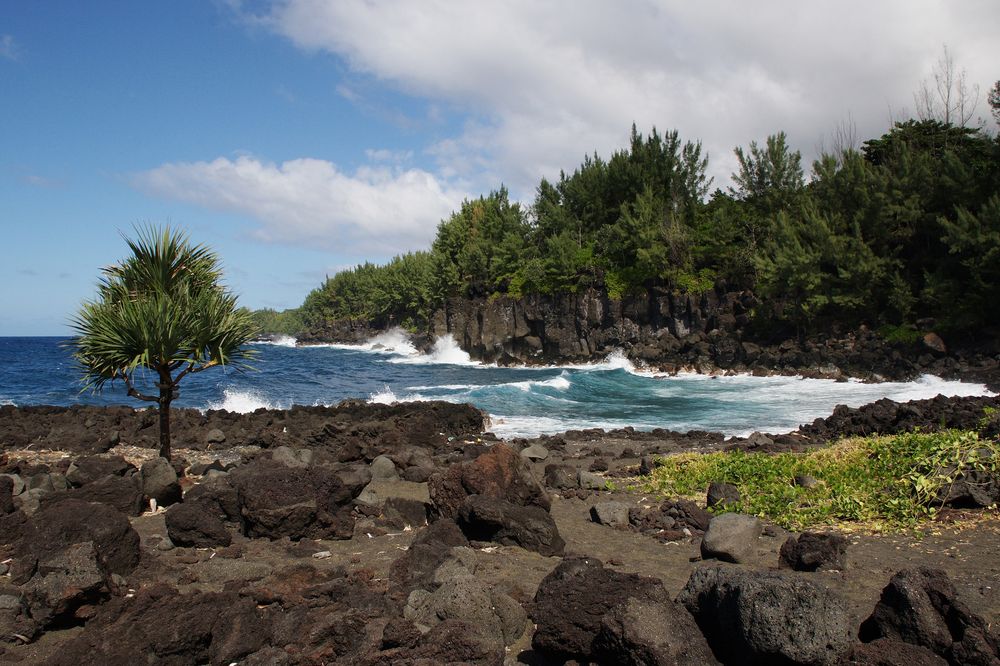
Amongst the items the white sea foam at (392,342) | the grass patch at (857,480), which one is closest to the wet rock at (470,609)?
the grass patch at (857,480)

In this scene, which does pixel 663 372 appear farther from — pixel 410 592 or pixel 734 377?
pixel 410 592

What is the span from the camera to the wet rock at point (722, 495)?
35.9ft

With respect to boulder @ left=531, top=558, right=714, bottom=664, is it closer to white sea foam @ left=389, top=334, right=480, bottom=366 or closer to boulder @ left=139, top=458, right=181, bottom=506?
boulder @ left=139, top=458, right=181, bottom=506

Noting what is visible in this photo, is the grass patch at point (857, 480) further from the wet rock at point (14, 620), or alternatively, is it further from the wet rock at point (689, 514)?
the wet rock at point (14, 620)

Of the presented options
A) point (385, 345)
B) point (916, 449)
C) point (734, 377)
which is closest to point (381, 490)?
point (916, 449)

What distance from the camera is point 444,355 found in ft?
263

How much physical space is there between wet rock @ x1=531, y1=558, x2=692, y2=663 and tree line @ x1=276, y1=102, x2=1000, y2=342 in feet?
131

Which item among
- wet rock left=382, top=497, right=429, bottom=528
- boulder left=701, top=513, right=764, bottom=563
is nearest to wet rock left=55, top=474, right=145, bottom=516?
wet rock left=382, top=497, right=429, bottom=528

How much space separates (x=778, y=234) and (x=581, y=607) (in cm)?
5161

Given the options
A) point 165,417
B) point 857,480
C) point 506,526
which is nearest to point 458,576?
point 506,526

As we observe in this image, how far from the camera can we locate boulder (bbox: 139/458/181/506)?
11586mm

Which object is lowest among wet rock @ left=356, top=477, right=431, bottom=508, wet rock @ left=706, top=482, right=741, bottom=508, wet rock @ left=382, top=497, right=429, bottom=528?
wet rock @ left=356, top=477, right=431, bottom=508

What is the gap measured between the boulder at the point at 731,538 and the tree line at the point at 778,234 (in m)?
36.5

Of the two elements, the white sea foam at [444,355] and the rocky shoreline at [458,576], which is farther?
the white sea foam at [444,355]
